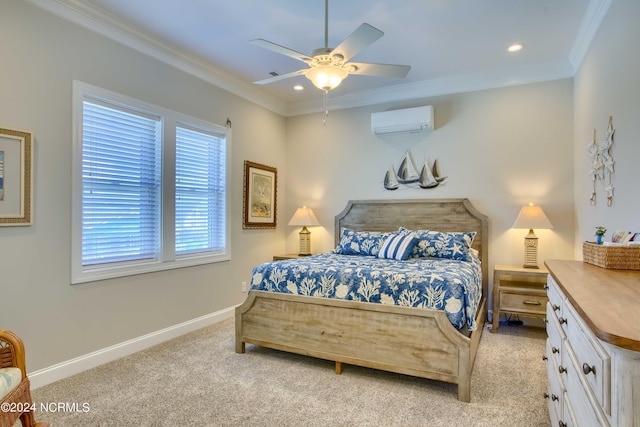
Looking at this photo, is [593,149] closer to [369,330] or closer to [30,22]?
[369,330]

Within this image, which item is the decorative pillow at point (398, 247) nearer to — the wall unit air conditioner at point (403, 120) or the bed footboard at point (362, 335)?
the bed footboard at point (362, 335)

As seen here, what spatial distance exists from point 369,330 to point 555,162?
113 inches

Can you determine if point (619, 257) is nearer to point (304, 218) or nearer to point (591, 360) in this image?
point (591, 360)

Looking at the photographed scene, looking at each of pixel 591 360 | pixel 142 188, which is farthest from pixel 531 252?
pixel 142 188

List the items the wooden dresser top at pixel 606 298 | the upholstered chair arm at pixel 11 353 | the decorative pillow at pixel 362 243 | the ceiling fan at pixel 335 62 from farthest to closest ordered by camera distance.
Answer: the decorative pillow at pixel 362 243
the ceiling fan at pixel 335 62
the upholstered chair arm at pixel 11 353
the wooden dresser top at pixel 606 298

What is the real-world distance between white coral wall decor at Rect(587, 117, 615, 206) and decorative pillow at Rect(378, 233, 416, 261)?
1.57 metres

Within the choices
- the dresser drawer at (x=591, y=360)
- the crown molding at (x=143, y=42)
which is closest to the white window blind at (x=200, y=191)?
the crown molding at (x=143, y=42)

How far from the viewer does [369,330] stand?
260cm

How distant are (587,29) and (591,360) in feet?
10.1

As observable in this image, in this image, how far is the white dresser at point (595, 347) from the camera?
824mm

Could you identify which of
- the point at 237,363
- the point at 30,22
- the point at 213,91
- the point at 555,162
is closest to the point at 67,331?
the point at 237,363

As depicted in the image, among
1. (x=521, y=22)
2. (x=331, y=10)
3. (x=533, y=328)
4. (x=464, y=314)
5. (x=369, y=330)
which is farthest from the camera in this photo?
(x=533, y=328)

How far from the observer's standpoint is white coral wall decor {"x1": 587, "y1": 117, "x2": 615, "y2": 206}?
247cm

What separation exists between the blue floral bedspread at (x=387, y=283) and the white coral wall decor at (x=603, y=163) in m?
1.13
